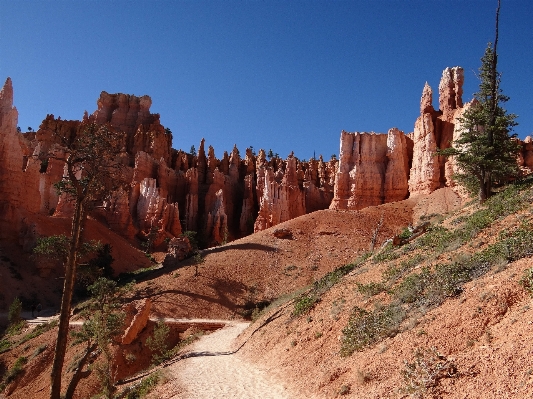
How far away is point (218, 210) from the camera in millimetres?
65062

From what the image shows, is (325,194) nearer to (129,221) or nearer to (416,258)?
(129,221)

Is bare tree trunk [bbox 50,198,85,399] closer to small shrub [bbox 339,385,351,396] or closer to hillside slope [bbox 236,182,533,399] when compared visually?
hillside slope [bbox 236,182,533,399]

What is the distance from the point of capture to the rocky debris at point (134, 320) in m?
21.7

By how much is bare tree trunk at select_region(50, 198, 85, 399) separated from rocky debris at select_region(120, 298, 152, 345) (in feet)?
32.9

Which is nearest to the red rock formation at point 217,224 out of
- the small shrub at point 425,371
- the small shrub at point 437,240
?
the small shrub at point 437,240

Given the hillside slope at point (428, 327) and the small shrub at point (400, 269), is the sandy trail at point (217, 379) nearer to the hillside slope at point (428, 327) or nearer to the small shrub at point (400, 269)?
the hillside slope at point (428, 327)

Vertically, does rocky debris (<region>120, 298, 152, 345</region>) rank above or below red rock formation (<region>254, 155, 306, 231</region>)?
below

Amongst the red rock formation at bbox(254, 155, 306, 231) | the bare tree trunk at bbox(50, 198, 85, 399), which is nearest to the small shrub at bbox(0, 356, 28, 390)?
the bare tree trunk at bbox(50, 198, 85, 399)

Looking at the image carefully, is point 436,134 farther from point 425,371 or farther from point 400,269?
point 425,371

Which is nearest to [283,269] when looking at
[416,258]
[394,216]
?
[394,216]

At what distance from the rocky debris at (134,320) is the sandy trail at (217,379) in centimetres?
463

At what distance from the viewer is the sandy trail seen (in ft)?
36.8

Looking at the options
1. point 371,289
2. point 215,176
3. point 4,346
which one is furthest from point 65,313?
point 215,176

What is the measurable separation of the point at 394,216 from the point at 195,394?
121 feet
